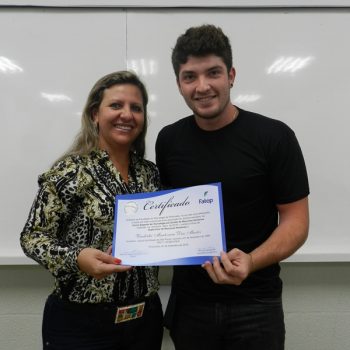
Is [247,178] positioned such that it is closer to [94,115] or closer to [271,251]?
[271,251]

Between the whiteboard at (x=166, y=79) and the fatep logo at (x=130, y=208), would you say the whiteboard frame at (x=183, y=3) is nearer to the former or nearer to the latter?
the whiteboard at (x=166, y=79)

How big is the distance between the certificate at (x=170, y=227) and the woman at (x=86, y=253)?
0.06 metres

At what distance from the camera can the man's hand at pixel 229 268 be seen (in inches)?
36.2

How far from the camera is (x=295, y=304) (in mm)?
1808

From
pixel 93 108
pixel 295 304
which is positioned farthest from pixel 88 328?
pixel 295 304

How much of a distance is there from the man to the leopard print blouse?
29 cm

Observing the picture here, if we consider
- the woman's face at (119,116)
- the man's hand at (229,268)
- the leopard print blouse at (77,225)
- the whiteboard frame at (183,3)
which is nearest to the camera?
the man's hand at (229,268)

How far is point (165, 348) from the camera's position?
1.81m

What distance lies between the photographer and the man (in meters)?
1.12

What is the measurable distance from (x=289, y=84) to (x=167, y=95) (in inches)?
27.0

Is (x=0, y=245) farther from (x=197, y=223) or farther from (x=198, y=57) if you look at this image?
(x=198, y=57)

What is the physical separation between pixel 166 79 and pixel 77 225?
1.03m

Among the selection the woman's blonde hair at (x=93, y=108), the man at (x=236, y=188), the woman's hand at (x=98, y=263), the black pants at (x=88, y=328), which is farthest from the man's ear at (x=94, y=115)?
the black pants at (x=88, y=328)

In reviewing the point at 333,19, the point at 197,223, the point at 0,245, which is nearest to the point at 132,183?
the point at 197,223
